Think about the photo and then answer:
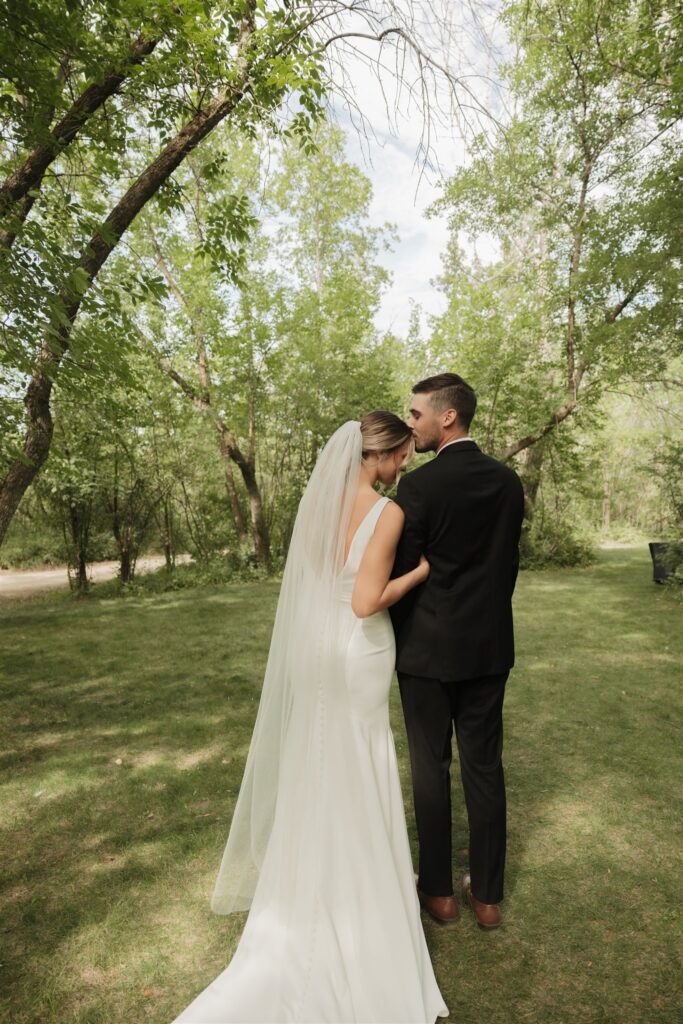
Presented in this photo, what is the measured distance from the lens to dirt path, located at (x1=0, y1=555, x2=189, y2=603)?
42.9ft

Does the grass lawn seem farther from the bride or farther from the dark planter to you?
the dark planter

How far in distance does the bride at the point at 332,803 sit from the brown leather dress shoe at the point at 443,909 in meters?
0.46

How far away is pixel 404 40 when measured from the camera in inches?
133

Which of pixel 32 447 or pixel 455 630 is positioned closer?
pixel 455 630

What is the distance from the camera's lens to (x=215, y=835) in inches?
132

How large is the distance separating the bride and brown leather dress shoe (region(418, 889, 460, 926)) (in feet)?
1.51

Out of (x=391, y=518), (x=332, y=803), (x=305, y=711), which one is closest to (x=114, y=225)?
(x=391, y=518)

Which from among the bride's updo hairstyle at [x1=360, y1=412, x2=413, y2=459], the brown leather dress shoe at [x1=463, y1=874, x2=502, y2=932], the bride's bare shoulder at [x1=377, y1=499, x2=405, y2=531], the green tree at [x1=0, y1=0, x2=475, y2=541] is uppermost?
the green tree at [x1=0, y1=0, x2=475, y2=541]

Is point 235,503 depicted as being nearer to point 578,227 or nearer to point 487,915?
point 578,227

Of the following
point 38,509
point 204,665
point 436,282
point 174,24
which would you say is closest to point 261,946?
point 204,665

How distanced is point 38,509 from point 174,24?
8.57 metres

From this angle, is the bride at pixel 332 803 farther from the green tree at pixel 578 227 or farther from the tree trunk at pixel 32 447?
the green tree at pixel 578 227

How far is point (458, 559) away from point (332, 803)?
1057mm

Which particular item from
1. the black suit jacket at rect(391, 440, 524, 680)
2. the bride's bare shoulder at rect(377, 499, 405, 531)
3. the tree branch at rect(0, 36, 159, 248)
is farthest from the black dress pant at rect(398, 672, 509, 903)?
the tree branch at rect(0, 36, 159, 248)
